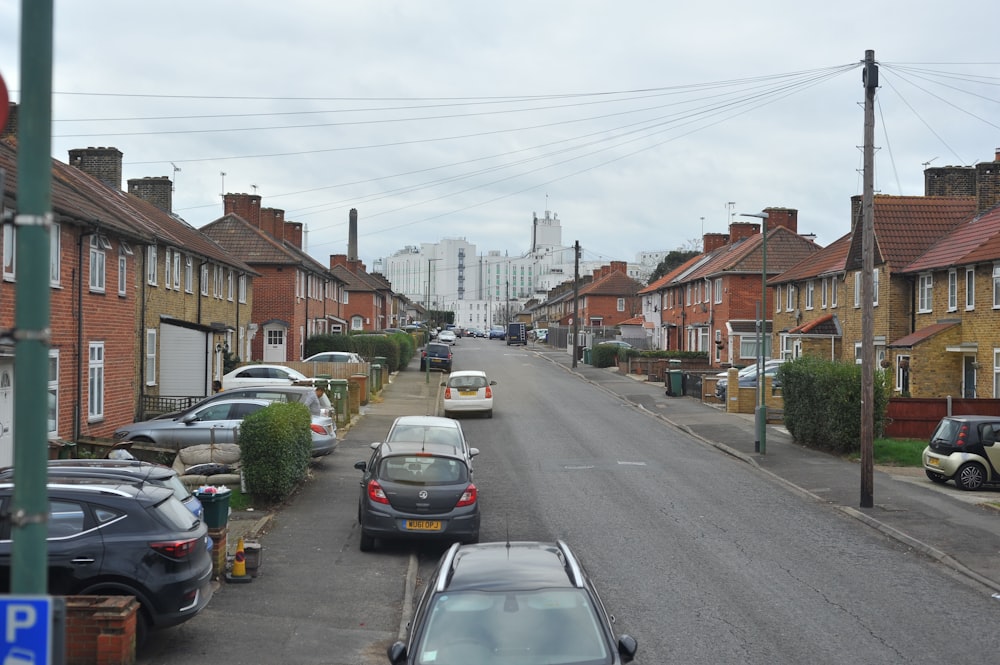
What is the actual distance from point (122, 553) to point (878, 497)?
50.8ft

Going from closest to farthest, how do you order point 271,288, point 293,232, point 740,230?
point 271,288
point 293,232
point 740,230

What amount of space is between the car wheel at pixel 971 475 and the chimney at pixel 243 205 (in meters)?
Answer: 40.5

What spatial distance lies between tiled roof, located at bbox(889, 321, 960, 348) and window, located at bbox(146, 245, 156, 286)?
23.8 metres

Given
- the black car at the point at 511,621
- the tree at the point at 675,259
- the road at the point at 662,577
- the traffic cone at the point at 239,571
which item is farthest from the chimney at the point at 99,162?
the tree at the point at 675,259

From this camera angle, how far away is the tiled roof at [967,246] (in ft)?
96.8

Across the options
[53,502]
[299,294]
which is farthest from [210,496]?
[299,294]

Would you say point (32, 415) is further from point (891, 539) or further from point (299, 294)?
point (299, 294)

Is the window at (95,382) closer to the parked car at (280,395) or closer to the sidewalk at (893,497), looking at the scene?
the parked car at (280,395)

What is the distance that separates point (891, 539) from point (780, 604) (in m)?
5.49

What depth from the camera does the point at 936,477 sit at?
21219 millimetres

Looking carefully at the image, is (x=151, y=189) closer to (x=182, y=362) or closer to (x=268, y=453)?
(x=182, y=362)

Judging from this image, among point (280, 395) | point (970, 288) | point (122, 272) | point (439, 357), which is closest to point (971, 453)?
point (970, 288)

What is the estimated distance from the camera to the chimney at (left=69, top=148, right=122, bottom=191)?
3372 cm

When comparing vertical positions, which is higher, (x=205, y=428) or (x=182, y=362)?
(x=182, y=362)
